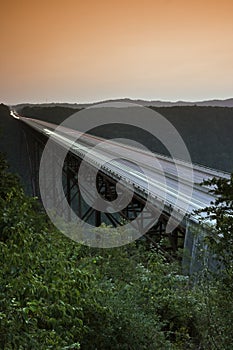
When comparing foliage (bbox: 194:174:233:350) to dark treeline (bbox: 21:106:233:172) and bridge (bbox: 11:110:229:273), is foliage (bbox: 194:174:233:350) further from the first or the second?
dark treeline (bbox: 21:106:233:172)

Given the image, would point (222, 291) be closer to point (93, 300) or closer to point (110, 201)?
point (93, 300)

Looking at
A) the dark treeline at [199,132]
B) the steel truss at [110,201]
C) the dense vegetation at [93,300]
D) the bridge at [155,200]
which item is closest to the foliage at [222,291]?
the dense vegetation at [93,300]

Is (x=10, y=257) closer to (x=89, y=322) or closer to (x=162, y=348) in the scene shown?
(x=89, y=322)

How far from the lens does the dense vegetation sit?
13.5 feet

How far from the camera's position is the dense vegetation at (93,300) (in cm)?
410

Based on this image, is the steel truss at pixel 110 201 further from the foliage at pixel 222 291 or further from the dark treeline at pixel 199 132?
the dark treeline at pixel 199 132

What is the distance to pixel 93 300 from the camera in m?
5.66

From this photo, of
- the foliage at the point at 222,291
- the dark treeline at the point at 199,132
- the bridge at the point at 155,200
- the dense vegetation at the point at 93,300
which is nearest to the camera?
the dense vegetation at the point at 93,300

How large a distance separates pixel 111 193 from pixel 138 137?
165ft

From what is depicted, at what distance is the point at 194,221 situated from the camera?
10.1 meters

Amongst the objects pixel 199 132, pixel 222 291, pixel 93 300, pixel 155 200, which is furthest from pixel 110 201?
pixel 199 132

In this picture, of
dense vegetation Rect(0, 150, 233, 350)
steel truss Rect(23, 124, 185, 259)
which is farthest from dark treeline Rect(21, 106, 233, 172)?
dense vegetation Rect(0, 150, 233, 350)

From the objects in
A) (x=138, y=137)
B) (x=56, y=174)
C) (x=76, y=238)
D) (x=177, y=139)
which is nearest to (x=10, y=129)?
(x=138, y=137)

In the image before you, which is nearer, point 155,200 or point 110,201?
point 155,200
